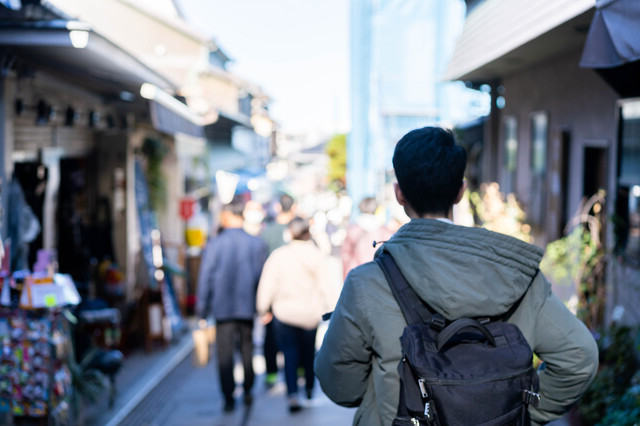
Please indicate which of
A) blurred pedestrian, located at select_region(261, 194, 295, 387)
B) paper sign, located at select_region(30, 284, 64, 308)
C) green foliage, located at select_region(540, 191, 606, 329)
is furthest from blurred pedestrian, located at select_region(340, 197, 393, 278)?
paper sign, located at select_region(30, 284, 64, 308)

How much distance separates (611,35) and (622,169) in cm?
304

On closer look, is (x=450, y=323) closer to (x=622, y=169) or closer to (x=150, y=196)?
(x=622, y=169)

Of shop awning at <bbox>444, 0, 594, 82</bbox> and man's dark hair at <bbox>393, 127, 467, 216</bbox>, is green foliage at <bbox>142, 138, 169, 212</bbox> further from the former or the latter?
man's dark hair at <bbox>393, 127, 467, 216</bbox>

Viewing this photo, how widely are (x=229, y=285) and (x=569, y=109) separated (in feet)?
14.8

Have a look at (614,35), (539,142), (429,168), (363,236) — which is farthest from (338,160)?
(429,168)

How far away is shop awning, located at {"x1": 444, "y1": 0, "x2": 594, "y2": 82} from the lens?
18.9ft

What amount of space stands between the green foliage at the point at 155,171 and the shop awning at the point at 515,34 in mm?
4738

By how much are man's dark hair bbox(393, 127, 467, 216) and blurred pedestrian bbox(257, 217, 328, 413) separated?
4136 mm

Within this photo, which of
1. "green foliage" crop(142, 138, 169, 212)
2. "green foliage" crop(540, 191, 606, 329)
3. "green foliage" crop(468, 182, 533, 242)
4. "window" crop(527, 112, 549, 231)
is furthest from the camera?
"green foliage" crop(142, 138, 169, 212)

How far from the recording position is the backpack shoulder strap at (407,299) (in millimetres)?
2121

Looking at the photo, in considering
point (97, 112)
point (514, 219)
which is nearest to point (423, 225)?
point (514, 219)

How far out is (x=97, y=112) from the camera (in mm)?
9273

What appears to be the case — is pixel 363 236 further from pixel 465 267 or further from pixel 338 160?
pixel 338 160

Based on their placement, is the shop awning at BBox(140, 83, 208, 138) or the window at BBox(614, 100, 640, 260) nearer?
the window at BBox(614, 100, 640, 260)
